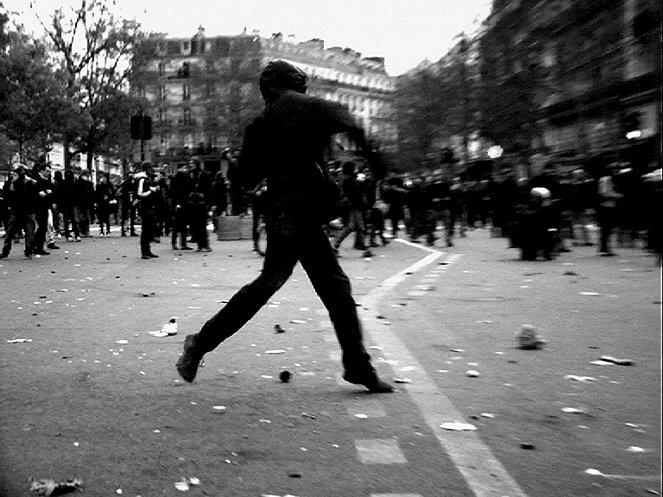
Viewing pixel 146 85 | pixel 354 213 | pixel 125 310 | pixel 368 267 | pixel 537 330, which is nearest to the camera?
pixel 537 330

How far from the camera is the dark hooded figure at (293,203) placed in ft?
16.0

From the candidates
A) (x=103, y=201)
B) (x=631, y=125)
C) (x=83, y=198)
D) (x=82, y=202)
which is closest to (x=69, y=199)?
(x=83, y=198)

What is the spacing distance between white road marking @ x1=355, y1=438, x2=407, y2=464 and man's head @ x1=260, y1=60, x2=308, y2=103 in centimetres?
182

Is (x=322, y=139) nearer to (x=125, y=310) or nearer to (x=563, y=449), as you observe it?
(x=563, y=449)

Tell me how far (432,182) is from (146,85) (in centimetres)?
4803

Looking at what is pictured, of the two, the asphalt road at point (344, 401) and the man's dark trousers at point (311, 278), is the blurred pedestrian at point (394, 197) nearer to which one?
→ the asphalt road at point (344, 401)

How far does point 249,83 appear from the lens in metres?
8.49

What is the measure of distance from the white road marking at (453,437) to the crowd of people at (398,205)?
91 cm

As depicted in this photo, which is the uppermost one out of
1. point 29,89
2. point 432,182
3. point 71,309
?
point 29,89

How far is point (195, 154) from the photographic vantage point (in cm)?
2222

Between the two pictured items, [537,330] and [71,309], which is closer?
[537,330]

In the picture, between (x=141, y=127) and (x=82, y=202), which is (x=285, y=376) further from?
(x=82, y=202)

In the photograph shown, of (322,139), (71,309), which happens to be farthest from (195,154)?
(322,139)

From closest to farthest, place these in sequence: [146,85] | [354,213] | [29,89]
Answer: [354,213]
[29,89]
[146,85]
